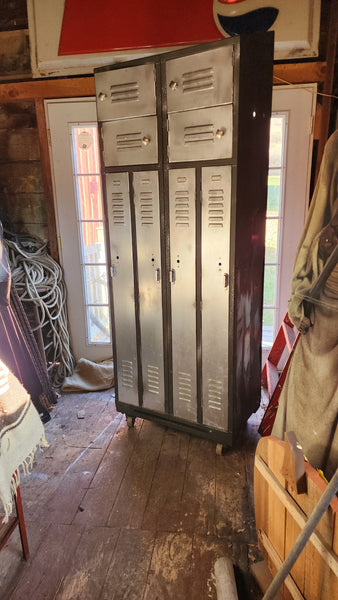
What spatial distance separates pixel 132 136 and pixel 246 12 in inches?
48.3

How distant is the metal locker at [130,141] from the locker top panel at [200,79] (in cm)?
17

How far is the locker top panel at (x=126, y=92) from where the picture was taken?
6.95 ft

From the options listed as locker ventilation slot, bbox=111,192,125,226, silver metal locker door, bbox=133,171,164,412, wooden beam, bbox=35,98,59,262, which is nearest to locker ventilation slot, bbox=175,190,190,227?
silver metal locker door, bbox=133,171,164,412

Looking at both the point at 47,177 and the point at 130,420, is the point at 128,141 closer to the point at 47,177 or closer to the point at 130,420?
the point at 47,177

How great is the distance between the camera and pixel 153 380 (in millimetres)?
2500

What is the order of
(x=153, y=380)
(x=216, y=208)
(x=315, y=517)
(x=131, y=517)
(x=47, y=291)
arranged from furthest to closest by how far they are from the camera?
(x=47, y=291)
(x=153, y=380)
(x=216, y=208)
(x=131, y=517)
(x=315, y=517)

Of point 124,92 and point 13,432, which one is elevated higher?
point 124,92

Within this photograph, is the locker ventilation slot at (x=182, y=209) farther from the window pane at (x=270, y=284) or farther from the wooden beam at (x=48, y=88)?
the wooden beam at (x=48, y=88)

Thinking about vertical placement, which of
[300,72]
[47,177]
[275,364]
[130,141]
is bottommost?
[275,364]

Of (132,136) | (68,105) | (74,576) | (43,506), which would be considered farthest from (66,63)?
(74,576)

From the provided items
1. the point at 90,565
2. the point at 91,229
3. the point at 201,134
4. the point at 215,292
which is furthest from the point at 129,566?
the point at 91,229

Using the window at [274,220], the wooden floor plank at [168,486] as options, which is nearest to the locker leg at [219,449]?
the wooden floor plank at [168,486]

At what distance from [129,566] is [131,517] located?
261mm

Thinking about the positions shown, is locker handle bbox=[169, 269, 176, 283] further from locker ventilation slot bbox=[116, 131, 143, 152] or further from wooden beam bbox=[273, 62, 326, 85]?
wooden beam bbox=[273, 62, 326, 85]
